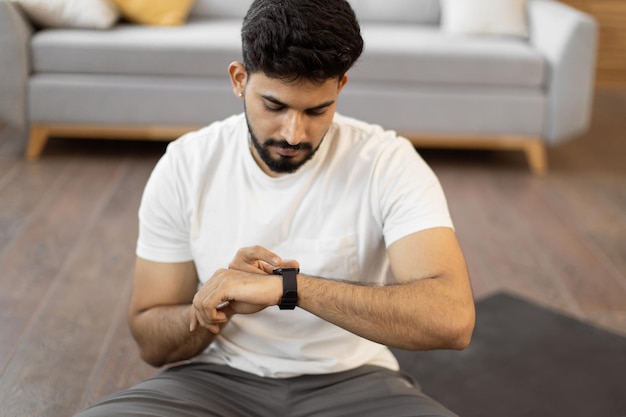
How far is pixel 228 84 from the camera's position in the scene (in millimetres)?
3646

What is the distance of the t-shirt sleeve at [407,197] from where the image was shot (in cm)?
145

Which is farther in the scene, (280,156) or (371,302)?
(280,156)

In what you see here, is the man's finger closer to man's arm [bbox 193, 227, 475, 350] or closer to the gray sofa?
man's arm [bbox 193, 227, 475, 350]

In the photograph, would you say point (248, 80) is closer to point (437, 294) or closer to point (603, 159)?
point (437, 294)

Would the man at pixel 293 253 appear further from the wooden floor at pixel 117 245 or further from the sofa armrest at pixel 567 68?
the sofa armrest at pixel 567 68

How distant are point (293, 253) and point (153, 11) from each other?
8.73ft

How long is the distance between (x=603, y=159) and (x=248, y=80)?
3.03 metres

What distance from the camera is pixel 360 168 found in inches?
59.9

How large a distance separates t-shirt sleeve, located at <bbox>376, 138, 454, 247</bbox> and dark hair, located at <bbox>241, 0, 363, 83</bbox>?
22 cm

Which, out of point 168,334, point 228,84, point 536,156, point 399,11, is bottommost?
Result: point 536,156

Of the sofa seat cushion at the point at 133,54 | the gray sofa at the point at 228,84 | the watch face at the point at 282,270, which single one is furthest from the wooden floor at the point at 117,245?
the watch face at the point at 282,270

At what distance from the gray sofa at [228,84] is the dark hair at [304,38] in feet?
7.24

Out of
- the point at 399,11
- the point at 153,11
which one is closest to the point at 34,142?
the point at 153,11

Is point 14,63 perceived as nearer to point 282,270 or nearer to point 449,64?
point 449,64
